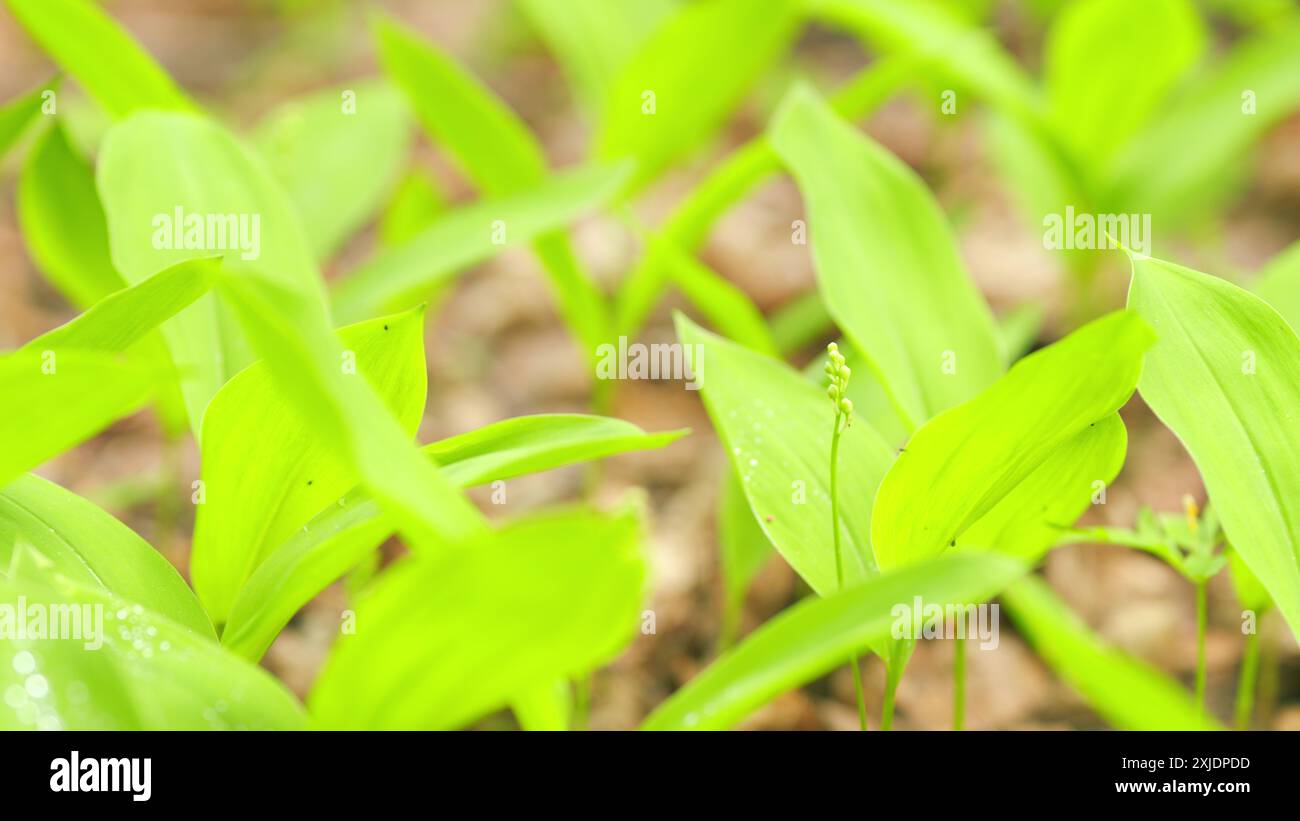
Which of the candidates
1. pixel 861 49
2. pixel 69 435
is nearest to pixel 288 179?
pixel 69 435

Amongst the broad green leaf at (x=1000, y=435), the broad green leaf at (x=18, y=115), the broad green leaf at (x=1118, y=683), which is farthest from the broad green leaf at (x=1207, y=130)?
the broad green leaf at (x=18, y=115)

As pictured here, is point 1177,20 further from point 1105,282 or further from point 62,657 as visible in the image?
point 62,657

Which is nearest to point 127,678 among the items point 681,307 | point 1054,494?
point 1054,494

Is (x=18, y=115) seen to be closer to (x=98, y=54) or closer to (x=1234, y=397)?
(x=98, y=54)

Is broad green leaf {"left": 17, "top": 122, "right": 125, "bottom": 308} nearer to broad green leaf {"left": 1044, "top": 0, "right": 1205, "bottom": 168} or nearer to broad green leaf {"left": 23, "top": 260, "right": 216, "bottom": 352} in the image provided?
broad green leaf {"left": 23, "top": 260, "right": 216, "bottom": 352}

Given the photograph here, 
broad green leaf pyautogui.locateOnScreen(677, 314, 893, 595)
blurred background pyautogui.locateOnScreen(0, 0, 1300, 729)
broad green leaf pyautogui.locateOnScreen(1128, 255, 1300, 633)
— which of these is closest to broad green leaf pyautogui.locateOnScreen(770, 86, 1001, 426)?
broad green leaf pyautogui.locateOnScreen(677, 314, 893, 595)

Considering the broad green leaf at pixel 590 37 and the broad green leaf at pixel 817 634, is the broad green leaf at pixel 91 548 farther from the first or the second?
the broad green leaf at pixel 590 37
